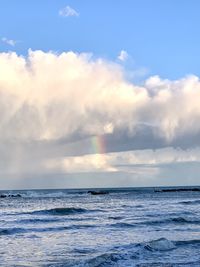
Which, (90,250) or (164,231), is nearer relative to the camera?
(90,250)

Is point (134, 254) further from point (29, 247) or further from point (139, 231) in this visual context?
point (139, 231)

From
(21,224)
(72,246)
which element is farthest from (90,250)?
(21,224)

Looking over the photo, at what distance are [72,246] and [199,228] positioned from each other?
11588 mm

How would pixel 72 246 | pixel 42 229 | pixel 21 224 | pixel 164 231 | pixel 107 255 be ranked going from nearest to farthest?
pixel 107 255
pixel 72 246
pixel 164 231
pixel 42 229
pixel 21 224

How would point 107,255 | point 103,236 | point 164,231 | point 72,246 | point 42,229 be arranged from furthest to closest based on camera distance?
1. point 42,229
2. point 164,231
3. point 103,236
4. point 72,246
5. point 107,255

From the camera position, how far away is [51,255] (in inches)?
828

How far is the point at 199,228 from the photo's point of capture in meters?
32.2

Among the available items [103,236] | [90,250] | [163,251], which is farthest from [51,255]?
[103,236]

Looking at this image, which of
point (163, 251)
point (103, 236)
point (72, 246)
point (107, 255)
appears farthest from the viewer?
point (103, 236)

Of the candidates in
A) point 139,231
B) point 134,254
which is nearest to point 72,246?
point 134,254

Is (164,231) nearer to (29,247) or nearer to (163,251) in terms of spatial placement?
(163,251)

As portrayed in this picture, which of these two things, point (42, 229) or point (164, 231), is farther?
point (42, 229)

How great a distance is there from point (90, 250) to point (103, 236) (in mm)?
5577

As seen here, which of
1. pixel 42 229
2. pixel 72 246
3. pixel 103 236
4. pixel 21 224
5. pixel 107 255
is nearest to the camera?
pixel 107 255
